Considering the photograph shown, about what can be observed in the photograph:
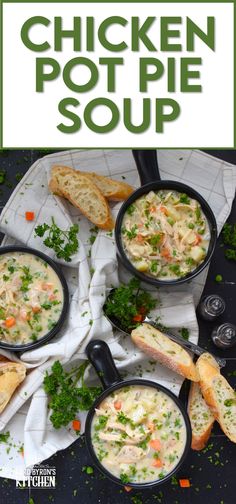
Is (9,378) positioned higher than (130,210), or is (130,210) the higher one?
(130,210)

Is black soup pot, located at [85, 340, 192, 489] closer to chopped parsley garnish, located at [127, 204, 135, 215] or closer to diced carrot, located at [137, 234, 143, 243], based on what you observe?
diced carrot, located at [137, 234, 143, 243]

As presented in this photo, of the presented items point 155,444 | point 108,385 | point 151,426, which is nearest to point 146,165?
point 108,385

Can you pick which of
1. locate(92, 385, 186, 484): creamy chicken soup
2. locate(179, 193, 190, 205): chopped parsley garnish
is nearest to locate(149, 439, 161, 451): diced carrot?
locate(92, 385, 186, 484): creamy chicken soup

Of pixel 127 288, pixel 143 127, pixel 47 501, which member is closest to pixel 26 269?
pixel 127 288

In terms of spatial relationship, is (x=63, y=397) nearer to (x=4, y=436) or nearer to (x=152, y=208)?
(x=4, y=436)

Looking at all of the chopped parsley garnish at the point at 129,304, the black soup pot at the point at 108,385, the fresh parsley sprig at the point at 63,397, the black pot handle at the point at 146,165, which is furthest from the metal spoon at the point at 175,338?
the black pot handle at the point at 146,165

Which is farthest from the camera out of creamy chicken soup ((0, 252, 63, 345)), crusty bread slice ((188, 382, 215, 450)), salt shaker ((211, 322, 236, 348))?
salt shaker ((211, 322, 236, 348))
